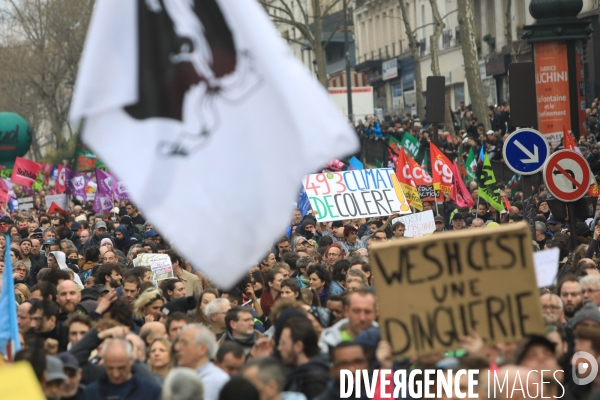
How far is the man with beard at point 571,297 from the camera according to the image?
29.4 feet

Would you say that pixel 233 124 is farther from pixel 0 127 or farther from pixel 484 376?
pixel 0 127

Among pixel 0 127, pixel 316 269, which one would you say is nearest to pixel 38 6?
pixel 0 127

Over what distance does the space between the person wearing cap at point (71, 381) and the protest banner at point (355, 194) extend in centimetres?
944

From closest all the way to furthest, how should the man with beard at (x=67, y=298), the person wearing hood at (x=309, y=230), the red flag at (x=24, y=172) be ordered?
the man with beard at (x=67, y=298), the person wearing hood at (x=309, y=230), the red flag at (x=24, y=172)

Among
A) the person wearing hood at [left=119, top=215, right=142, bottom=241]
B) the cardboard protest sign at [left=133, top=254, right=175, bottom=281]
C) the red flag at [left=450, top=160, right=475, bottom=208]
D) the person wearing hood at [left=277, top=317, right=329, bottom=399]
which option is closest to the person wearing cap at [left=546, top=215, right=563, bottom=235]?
the red flag at [left=450, top=160, right=475, bottom=208]

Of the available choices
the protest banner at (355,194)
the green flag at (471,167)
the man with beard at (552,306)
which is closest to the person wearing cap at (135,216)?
the green flag at (471,167)

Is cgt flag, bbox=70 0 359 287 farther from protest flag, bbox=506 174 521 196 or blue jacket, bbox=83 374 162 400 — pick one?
protest flag, bbox=506 174 521 196

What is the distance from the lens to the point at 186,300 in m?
10.6

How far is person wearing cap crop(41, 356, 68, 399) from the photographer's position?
7059 millimetres

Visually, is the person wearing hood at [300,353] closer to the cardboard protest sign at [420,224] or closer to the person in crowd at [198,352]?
the person in crowd at [198,352]

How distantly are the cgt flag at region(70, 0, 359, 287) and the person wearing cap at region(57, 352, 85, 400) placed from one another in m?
2.13

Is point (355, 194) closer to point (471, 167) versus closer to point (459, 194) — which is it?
point (459, 194)

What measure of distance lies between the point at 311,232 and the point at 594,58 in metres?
18.1

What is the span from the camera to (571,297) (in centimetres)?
898
